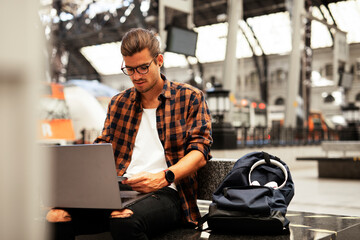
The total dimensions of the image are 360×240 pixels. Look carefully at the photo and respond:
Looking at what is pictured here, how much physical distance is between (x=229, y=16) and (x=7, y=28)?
43.1 feet

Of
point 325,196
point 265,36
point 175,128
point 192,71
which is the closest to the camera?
point 175,128

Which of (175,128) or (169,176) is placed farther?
(175,128)

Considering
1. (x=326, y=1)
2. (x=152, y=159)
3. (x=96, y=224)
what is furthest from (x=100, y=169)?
(x=326, y=1)

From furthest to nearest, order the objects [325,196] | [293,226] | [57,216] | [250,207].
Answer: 1. [325,196]
2. [293,226]
3. [250,207]
4. [57,216]

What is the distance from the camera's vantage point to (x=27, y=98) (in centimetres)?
39

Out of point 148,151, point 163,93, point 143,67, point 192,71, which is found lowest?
point 148,151

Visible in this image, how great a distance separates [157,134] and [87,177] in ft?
1.92

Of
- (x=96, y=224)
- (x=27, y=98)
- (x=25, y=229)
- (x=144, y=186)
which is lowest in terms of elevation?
(x=96, y=224)

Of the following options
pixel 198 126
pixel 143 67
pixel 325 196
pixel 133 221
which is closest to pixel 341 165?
pixel 325 196

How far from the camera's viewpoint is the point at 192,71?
43438 millimetres

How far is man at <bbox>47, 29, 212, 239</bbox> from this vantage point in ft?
6.87

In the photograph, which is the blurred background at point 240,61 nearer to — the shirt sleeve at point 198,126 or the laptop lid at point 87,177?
the shirt sleeve at point 198,126

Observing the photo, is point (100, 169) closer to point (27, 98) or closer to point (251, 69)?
point (27, 98)

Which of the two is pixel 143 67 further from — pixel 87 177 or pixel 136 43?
pixel 87 177
